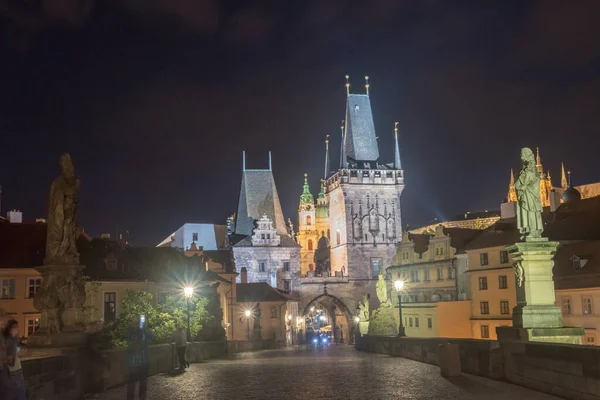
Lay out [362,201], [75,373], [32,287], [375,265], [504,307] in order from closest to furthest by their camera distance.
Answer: [75,373] → [32,287] → [504,307] → [375,265] → [362,201]

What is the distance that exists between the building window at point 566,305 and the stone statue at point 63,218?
3414 cm

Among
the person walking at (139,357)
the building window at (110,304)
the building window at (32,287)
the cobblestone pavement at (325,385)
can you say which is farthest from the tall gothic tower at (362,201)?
the person walking at (139,357)

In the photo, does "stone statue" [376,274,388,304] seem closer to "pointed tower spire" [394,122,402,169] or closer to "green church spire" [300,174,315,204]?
"pointed tower spire" [394,122,402,169]

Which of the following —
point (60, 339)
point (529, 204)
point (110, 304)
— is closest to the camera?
point (60, 339)

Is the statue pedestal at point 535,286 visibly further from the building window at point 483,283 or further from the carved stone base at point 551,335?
the building window at point 483,283

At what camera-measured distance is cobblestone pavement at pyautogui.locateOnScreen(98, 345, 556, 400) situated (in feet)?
45.2

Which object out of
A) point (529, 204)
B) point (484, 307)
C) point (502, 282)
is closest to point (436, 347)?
point (529, 204)

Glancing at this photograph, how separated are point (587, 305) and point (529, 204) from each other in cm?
2776

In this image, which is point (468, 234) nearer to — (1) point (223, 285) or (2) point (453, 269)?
(2) point (453, 269)

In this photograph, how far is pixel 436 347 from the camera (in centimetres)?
2288

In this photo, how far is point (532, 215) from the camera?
16.7m

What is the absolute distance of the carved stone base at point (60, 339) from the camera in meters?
14.2

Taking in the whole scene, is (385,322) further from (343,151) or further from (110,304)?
(343,151)

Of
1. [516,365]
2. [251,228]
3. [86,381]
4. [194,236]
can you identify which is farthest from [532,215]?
[194,236]
